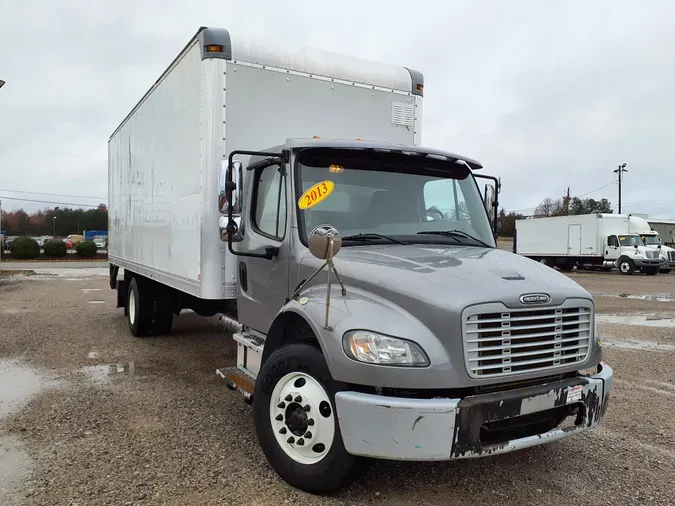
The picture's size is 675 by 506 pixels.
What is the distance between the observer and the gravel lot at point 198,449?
3471mm

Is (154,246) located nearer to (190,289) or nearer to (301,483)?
(190,289)

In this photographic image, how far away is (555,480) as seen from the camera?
12.2 feet

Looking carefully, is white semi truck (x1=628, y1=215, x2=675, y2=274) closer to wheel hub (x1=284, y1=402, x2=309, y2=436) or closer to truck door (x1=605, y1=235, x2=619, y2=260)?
truck door (x1=605, y1=235, x2=619, y2=260)

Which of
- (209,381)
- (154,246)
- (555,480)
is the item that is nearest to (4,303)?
(154,246)

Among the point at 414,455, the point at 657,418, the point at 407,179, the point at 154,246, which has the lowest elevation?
the point at 657,418

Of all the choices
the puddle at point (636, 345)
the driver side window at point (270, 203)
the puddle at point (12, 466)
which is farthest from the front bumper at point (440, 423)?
the puddle at point (636, 345)

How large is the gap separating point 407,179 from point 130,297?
20.9 ft

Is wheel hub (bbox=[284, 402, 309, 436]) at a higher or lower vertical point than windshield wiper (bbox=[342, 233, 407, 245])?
lower

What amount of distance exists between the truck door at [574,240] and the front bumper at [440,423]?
31.3 meters

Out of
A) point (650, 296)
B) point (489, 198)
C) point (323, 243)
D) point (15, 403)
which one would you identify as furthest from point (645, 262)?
point (15, 403)

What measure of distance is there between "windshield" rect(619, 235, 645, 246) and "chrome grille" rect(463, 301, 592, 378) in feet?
99.1

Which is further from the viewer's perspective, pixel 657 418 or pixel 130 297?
pixel 130 297

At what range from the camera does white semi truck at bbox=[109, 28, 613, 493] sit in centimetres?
303

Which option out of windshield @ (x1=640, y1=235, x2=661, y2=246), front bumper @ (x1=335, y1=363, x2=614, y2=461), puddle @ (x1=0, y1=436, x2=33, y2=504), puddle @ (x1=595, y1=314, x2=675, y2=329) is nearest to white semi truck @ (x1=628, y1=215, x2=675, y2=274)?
windshield @ (x1=640, y1=235, x2=661, y2=246)
